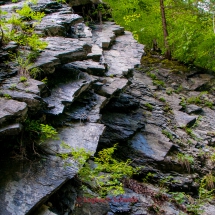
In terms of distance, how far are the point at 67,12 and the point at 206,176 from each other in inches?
261

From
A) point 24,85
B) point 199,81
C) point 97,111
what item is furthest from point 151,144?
point 199,81

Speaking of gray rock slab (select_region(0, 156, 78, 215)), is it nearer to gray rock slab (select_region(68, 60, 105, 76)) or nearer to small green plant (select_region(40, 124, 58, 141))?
small green plant (select_region(40, 124, 58, 141))

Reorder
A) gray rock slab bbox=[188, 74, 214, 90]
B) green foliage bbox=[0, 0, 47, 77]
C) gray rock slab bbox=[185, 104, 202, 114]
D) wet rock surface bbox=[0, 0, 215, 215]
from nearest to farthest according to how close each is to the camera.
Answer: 1. wet rock surface bbox=[0, 0, 215, 215]
2. green foliage bbox=[0, 0, 47, 77]
3. gray rock slab bbox=[185, 104, 202, 114]
4. gray rock slab bbox=[188, 74, 214, 90]

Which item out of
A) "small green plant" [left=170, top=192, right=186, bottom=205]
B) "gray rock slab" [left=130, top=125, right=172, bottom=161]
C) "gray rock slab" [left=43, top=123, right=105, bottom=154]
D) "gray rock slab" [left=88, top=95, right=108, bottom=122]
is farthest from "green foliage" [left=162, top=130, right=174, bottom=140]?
"gray rock slab" [left=43, top=123, right=105, bottom=154]

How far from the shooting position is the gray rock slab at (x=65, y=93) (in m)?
5.22

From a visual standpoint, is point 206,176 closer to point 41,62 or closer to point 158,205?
point 158,205

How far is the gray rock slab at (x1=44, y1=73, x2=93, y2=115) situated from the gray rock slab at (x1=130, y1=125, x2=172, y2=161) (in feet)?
7.41

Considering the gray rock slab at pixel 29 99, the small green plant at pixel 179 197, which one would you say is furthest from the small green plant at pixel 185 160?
the gray rock slab at pixel 29 99

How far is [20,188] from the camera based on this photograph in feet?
13.4

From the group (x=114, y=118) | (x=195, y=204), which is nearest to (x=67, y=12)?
(x=114, y=118)

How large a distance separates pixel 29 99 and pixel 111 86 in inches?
134

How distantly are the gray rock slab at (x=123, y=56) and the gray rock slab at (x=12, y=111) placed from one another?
4.35 metres

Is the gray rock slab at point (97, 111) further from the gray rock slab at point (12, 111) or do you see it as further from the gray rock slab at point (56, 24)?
the gray rock slab at point (56, 24)

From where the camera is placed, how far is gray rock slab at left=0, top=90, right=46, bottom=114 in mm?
4578
